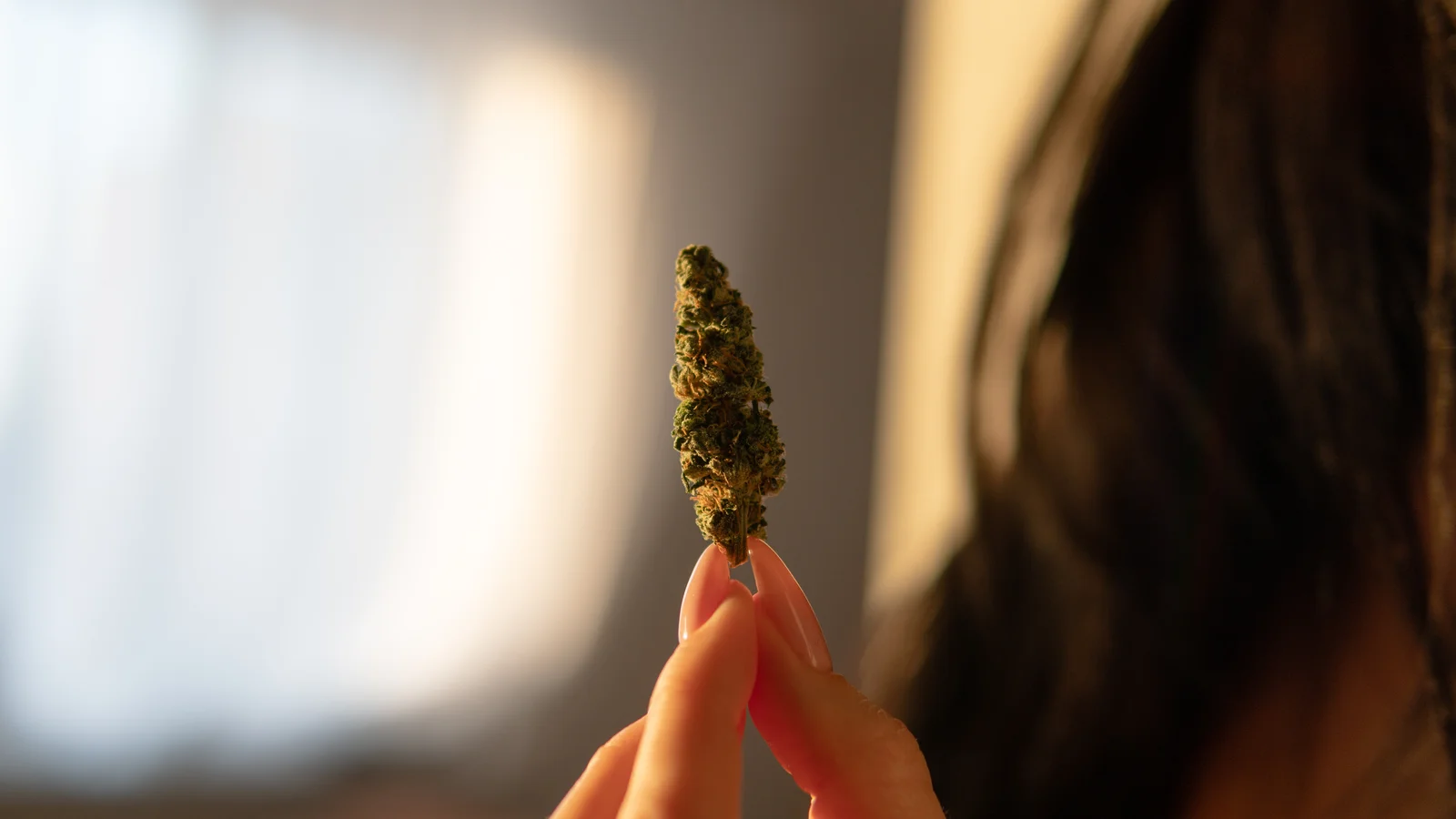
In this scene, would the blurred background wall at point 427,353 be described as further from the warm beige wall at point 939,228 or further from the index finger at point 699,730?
the index finger at point 699,730

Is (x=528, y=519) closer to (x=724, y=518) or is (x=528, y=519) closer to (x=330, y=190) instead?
(x=330, y=190)

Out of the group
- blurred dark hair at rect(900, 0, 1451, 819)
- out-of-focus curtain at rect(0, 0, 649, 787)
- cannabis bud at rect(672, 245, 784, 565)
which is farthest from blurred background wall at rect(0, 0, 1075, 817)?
cannabis bud at rect(672, 245, 784, 565)

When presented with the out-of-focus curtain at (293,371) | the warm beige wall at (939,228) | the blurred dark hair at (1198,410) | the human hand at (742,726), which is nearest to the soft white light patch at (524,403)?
the out-of-focus curtain at (293,371)

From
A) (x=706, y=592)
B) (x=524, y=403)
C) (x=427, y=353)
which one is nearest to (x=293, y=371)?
(x=427, y=353)

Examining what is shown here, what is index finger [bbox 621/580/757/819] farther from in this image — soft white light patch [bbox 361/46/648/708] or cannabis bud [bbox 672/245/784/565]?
soft white light patch [bbox 361/46/648/708]

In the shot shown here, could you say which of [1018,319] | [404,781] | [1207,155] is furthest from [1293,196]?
[404,781]

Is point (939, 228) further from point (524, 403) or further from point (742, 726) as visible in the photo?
point (742, 726)
